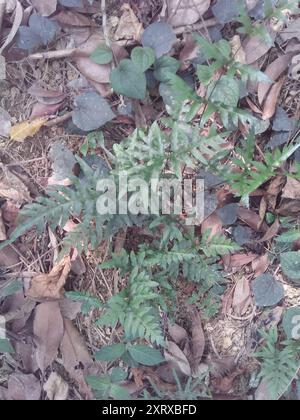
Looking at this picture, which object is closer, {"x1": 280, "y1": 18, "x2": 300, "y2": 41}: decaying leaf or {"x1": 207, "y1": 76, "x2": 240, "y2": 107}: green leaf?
{"x1": 207, "y1": 76, "x2": 240, "y2": 107}: green leaf

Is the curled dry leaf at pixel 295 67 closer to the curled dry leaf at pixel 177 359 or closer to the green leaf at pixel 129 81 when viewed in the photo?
the green leaf at pixel 129 81

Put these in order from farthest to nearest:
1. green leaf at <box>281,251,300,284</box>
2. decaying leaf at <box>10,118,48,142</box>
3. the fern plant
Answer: decaying leaf at <box>10,118,48,142</box> → green leaf at <box>281,251,300,284</box> → the fern plant

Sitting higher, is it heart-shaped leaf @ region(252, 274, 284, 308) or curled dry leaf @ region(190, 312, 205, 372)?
heart-shaped leaf @ region(252, 274, 284, 308)

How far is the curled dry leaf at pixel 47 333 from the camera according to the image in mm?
1928

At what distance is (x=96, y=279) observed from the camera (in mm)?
1962

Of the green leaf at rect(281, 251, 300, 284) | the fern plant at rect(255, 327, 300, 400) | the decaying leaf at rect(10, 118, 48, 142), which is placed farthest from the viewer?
the decaying leaf at rect(10, 118, 48, 142)

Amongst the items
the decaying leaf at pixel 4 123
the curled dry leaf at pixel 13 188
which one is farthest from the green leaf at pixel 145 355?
the decaying leaf at pixel 4 123

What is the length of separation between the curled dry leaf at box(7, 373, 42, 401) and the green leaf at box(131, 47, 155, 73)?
46.0 inches

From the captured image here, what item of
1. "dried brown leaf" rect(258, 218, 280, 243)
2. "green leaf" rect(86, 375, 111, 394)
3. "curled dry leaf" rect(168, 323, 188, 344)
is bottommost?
"green leaf" rect(86, 375, 111, 394)

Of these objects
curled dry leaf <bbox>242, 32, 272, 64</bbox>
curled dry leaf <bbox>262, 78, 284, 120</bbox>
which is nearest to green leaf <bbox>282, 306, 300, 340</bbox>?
curled dry leaf <bbox>262, 78, 284, 120</bbox>

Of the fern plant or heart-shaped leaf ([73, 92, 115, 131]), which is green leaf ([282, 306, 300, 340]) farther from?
heart-shaped leaf ([73, 92, 115, 131])

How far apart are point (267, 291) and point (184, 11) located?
106 cm

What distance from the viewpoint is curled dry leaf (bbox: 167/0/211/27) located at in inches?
76.5
